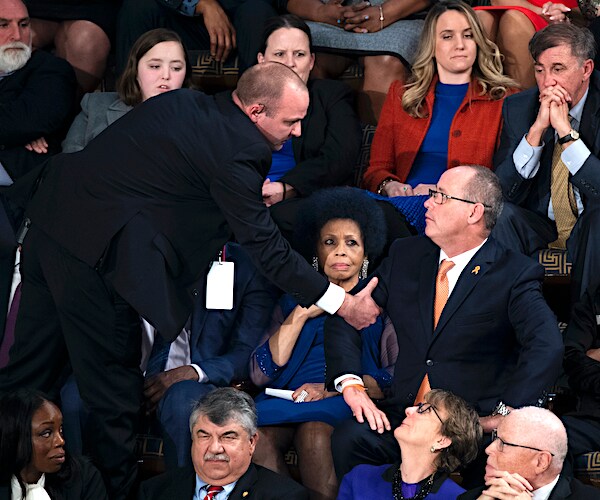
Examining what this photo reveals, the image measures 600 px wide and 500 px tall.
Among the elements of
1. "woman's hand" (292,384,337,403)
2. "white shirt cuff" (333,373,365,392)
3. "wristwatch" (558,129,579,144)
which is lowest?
"woman's hand" (292,384,337,403)

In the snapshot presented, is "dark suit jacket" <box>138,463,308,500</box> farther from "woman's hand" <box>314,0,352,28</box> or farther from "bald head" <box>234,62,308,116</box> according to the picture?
"woman's hand" <box>314,0,352,28</box>

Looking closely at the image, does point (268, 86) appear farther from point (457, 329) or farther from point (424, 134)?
point (424, 134)

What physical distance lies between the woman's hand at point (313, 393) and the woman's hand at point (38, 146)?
1849 mm

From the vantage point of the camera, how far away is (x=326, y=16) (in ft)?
19.4

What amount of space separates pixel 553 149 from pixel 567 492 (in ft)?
5.34

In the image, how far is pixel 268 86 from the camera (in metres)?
4.22

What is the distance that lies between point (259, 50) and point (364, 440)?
6.98ft

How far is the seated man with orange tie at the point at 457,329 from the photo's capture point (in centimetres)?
412

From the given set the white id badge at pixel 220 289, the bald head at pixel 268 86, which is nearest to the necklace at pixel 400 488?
the white id badge at pixel 220 289

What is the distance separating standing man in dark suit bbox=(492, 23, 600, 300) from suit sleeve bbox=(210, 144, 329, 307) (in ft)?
3.05

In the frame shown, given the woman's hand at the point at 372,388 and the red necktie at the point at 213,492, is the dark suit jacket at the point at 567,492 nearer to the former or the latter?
the woman's hand at the point at 372,388

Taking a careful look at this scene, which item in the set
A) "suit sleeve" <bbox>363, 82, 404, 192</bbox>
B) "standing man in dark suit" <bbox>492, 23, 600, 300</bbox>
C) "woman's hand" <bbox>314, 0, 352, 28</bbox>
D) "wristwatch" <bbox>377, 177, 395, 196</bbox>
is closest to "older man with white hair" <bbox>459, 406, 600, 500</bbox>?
"standing man in dark suit" <bbox>492, 23, 600, 300</bbox>

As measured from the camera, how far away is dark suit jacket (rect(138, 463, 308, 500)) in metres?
4.16

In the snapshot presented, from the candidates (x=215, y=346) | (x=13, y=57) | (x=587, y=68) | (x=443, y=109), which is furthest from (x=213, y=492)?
(x=13, y=57)
